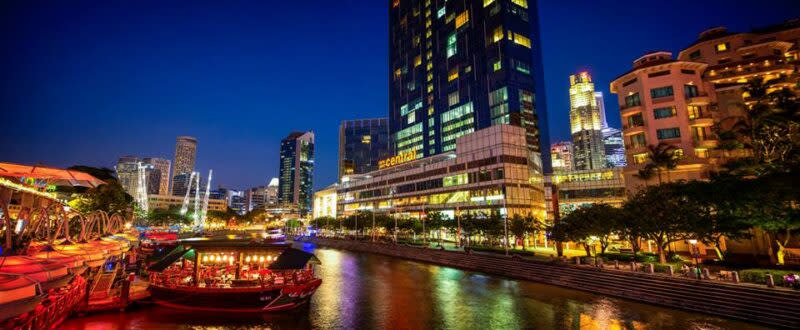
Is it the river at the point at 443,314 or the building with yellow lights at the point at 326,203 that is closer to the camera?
the river at the point at 443,314

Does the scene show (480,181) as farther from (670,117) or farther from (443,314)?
(443,314)

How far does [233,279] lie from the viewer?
90.6 feet

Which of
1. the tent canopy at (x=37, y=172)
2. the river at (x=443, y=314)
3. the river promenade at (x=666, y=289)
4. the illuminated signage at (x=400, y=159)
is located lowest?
the river at (x=443, y=314)

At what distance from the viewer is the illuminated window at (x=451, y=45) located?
141038 mm

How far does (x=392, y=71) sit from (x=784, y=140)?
147503 millimetres

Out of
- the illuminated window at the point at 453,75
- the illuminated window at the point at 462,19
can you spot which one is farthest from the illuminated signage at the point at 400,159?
the illuminated window at the point at 462,19

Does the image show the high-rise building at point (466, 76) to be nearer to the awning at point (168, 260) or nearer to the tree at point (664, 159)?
the tree at point (664, 159)

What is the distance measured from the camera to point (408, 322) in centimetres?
2336

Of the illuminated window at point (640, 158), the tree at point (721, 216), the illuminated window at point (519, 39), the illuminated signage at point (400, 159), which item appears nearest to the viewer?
the tree at point (721, 216)

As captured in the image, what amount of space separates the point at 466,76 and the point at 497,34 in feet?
57.5

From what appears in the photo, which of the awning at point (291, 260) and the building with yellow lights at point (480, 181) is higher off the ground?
the building with yellow lights at point (480, 181)

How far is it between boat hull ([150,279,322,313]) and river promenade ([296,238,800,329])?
78.6ft

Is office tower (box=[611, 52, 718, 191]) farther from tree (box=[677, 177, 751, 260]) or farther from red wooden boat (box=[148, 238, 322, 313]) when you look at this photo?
red wooden boat (box=[148, 238, 322, 313])

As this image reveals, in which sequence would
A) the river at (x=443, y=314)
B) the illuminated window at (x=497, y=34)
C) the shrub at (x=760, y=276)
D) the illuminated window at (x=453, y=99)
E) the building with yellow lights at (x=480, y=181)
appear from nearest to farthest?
1. the river at (x=443, y=314)
2. the shrub at (x=760, y=276)
3. the building with yellow lights at (x=480, y=181)
4. the illuminated window at (x=497, y=34)
5. the illuminated window at (x=453, y=99)
